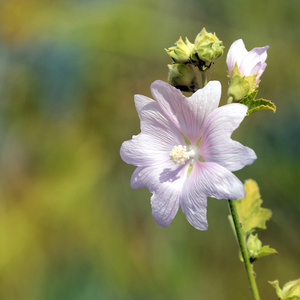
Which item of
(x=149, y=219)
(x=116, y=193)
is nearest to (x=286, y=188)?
(x=149, y=219)

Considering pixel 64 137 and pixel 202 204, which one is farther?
pixel 64 137

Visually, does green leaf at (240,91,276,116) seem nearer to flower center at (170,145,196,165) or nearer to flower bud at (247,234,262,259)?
A: flower center at (170,145,196,165)

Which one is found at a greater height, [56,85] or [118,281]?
[56,85]

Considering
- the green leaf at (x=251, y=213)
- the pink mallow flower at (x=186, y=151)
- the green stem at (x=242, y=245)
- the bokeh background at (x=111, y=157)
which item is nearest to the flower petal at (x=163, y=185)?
the pink mallow flower at (x=186, y=151)

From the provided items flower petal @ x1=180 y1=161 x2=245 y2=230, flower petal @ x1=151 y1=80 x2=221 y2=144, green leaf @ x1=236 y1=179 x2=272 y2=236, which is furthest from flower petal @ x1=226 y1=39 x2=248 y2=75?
green leaf @ x1=236 y1=179 x2=272 y2=236

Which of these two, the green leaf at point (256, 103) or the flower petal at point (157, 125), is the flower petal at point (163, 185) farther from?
the green leaf at point (256, 103)

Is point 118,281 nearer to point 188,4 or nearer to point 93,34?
point 93,34
